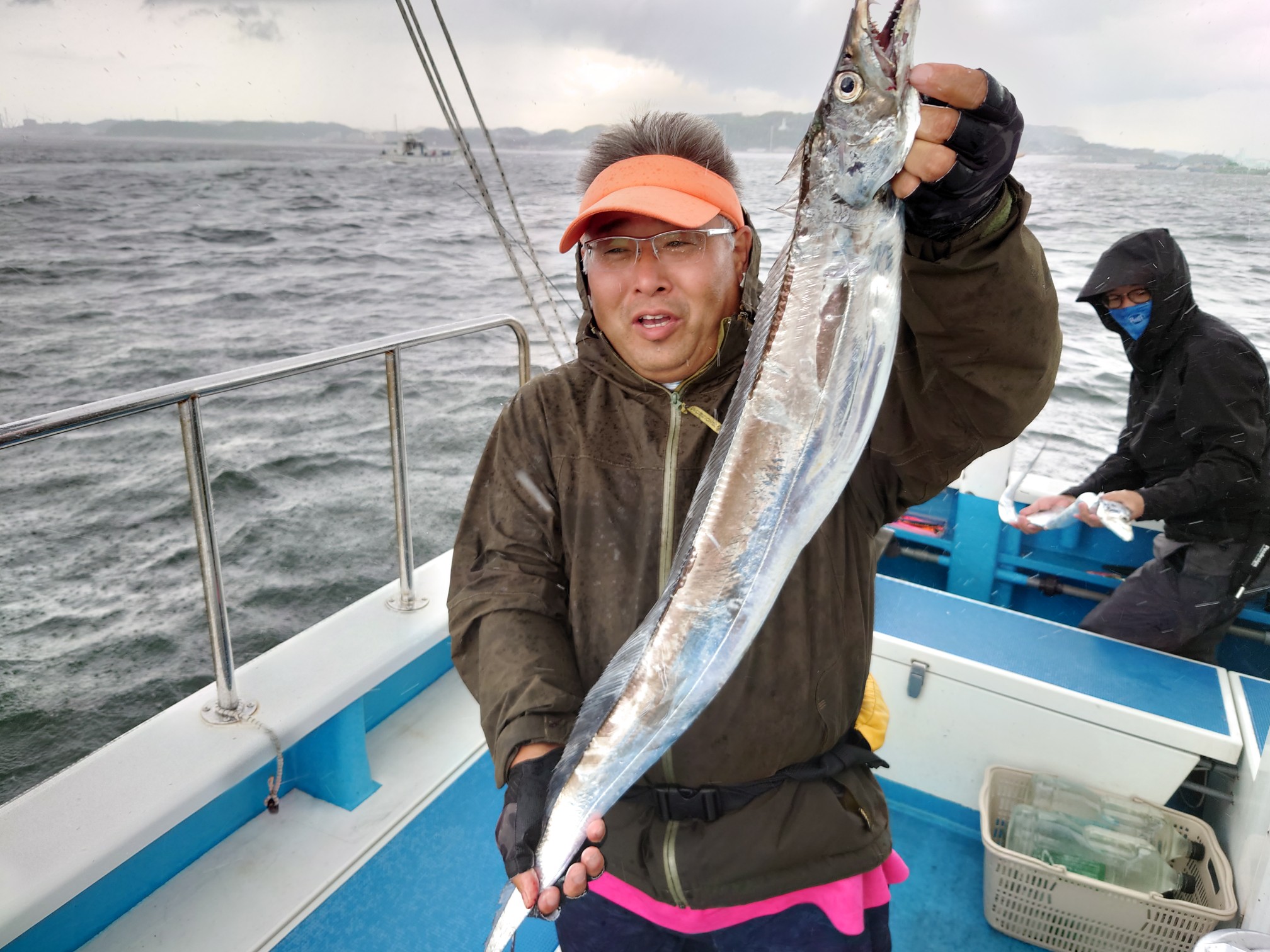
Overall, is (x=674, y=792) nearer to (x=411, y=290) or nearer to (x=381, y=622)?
(x=381, y=622)

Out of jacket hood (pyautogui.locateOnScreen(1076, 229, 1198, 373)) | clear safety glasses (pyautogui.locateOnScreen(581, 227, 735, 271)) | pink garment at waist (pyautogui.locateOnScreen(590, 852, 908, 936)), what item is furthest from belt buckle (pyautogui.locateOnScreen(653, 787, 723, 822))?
jacket hood (pyautogui.locateOnScreen(1076, 229, 1198, 373))

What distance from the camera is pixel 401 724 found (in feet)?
9.58

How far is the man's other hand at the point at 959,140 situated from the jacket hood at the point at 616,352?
529 millimetres

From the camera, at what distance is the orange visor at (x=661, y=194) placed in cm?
134

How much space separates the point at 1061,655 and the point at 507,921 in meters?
A: 2.26

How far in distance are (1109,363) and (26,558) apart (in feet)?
49.7

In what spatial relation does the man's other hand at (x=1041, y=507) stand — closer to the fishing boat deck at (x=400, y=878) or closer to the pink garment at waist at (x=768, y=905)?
the fishing boat deck at (x=400, y=878)

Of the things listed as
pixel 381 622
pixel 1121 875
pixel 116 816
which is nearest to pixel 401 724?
pixel 381 622

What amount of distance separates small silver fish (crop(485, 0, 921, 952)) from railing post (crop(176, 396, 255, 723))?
1.19 metres

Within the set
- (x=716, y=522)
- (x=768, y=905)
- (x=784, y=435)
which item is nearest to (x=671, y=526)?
(x=716, y=522)

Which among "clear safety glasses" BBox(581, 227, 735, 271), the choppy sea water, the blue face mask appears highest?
"clear safety glasses" BBox(581, 227, 735, 271)

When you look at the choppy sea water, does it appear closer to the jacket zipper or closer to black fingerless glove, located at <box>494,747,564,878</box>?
the jacket zipper

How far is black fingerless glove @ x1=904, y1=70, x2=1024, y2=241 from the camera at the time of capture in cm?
88

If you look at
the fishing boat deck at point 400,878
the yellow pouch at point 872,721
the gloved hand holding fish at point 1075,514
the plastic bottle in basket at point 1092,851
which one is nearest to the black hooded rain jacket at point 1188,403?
the gloved hand holding fish at point 1075,514
